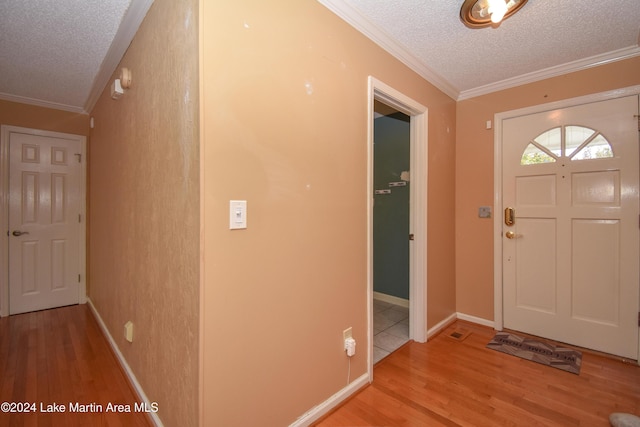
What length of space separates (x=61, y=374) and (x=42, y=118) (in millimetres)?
2950

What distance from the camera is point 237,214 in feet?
4.18

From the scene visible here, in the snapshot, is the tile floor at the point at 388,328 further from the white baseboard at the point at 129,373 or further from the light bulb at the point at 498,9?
the light bulb at the point at 498,9

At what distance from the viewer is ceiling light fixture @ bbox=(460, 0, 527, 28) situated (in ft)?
5.11

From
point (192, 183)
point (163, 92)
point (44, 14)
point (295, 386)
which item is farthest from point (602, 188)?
point (44, 14)

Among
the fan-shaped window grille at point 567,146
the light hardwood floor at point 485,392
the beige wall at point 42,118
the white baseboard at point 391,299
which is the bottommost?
the light hardwood floor at point 485,392

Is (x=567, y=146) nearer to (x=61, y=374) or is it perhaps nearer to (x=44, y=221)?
(x=61, y=374)

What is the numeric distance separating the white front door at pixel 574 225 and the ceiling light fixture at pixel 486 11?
4.26 feet

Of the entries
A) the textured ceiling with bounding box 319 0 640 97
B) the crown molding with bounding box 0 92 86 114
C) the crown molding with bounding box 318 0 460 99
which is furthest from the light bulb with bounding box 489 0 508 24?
the crown molding with bounding box 0 92 86 114

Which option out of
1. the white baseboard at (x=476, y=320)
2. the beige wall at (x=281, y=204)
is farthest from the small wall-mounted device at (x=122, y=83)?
the white baseboard at (x=476, y=320)

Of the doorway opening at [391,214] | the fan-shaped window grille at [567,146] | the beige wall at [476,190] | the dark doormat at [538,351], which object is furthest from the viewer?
the doorway opening at [391,214]

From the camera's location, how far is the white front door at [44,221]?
3.21 meters

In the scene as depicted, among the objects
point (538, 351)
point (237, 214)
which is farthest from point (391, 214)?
point (237, 214)

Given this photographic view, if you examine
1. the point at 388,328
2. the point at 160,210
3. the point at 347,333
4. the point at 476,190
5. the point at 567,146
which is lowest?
the point at 388,328

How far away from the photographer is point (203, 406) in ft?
3.91
